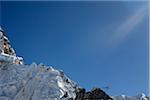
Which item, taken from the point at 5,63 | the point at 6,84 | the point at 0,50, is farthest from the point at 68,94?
the point at 0,50

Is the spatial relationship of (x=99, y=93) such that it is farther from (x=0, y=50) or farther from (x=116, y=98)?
(x=0, y=50)

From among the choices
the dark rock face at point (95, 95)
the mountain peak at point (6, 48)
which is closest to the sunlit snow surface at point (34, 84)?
the dark rock face at point (95, 95)

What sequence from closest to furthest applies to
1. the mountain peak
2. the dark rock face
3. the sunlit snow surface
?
1. the dark rock face
2. the sunlit snow surface
3. the mountain peak

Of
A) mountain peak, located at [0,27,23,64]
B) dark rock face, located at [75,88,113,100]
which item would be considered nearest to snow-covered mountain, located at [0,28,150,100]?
dark rock face, located at [75,88,113,100]

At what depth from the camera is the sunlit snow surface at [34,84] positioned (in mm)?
80394

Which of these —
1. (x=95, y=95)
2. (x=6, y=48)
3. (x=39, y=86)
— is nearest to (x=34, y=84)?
(x=39, y=86)

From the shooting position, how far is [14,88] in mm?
84375

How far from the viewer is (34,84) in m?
83.6

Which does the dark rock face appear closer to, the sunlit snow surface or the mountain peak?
the sunlit snow surface

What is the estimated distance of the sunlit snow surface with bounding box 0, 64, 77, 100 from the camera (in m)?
80.4

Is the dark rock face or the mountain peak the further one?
the mountain peak

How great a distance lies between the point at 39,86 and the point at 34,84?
1428mm

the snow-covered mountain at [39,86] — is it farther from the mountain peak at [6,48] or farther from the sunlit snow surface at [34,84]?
the mountain peak at [6,48]

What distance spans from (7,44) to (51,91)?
40.7 meters
